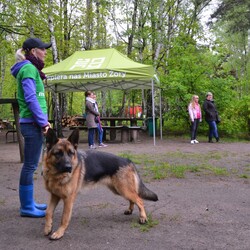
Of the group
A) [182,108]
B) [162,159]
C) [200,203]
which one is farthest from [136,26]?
[200,203]

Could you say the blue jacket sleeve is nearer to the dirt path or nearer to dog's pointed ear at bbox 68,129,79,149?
dog's pointed ear at bbox 68,129,79,149

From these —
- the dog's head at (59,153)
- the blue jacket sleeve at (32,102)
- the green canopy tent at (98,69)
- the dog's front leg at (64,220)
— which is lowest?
the dog's front leg at (64,220)

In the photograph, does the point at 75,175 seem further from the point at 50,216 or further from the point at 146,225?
the point at 146,225

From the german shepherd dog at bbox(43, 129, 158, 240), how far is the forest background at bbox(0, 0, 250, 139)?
30.1 ft

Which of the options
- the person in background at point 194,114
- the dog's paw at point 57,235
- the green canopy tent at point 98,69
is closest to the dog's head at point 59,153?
the dog's paw at point 57,235

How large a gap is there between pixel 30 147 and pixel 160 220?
1.81m

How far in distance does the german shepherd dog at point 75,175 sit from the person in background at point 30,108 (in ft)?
1.51

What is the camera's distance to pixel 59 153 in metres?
3.27

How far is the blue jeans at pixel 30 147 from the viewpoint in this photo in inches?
149

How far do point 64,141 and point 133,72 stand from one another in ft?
26.7

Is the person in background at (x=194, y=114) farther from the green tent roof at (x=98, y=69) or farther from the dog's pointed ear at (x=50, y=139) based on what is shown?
the dog's pointed ear at (x=50, y=139)

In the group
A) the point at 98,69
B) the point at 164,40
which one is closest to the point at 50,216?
the point at 98,69

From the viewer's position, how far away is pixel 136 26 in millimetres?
20703

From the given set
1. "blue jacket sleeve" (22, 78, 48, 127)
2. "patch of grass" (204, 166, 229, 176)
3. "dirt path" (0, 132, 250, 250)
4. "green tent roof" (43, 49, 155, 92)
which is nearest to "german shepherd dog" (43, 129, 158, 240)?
"dirt path" (0, 132, 250, 250)
